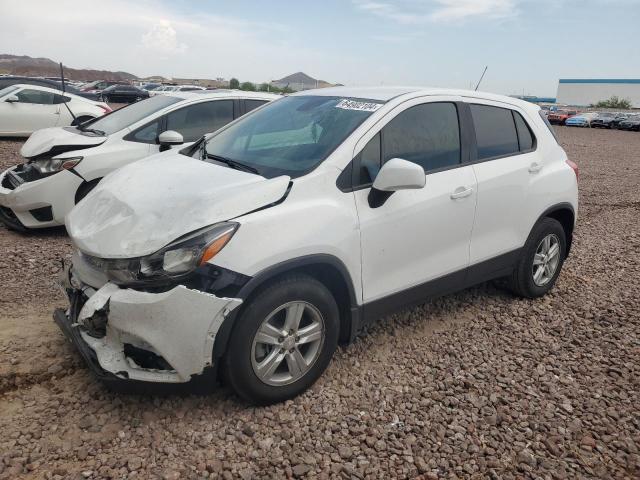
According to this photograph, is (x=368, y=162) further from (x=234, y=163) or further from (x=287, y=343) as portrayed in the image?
(x=287, y=343)

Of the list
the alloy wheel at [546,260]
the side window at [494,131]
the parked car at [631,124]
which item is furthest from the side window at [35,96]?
the parked car at [631,124]

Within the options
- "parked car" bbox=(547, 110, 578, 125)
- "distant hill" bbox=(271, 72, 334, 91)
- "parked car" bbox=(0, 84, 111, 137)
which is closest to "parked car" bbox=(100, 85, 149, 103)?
"distant hill" bbox=(271, 72, 334, 91)

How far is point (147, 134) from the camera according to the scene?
592 cm

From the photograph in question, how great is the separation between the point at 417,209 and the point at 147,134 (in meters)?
3.77

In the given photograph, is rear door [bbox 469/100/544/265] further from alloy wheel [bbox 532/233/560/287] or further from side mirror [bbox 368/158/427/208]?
side mirror [bbox 368/158/427/208]

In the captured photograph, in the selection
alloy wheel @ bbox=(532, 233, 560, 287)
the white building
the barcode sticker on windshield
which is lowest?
alloy wheel @ bbox=(532, 233, 560, 287)

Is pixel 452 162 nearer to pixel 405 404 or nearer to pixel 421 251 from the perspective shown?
pixel 421 251

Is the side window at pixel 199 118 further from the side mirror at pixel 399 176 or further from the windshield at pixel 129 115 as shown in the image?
the side mirror at pixel 399 176

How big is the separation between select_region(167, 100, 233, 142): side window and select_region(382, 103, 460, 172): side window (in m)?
3.30

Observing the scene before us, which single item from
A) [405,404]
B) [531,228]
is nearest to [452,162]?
[531,228]

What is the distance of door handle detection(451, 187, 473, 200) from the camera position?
3.57 m

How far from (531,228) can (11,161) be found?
30.3 ft

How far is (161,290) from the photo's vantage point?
8.35ft

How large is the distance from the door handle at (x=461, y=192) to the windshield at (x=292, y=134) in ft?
2.59
